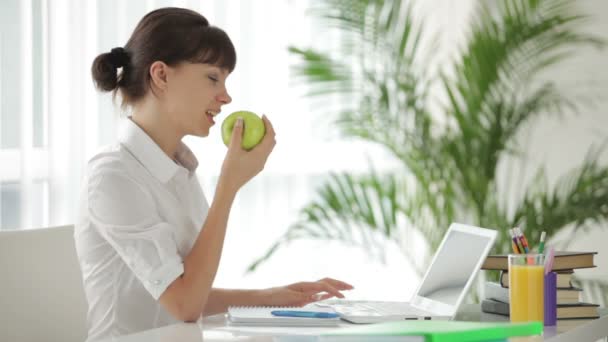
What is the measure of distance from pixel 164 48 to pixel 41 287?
0.59m

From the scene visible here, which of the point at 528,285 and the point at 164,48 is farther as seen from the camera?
the point at 164,48

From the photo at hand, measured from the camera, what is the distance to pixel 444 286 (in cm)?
182

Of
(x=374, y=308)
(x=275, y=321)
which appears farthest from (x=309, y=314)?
(x=374, y=308)

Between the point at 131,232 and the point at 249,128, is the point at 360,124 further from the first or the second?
the point at 131,232

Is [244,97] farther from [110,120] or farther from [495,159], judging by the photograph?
[495,159]

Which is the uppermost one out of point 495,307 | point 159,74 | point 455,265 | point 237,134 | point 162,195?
point 159,74

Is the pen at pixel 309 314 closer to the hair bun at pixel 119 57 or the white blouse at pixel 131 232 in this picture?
the white blouse at pixel 131 232

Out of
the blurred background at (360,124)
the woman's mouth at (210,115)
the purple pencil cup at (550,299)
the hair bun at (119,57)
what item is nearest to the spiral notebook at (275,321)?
the purple pencil cup at (550,299)

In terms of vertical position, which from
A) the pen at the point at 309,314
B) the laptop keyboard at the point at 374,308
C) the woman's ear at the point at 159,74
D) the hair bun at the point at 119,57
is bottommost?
the laptop keyboard at the point at 374,308

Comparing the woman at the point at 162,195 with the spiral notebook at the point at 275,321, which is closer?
the spiral notebook at the point at 275,321

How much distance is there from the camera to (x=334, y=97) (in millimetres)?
4539

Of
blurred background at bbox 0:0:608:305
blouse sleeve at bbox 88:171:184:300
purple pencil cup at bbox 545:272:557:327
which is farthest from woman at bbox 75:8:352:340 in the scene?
blurred background at bbox 0:0:608:305

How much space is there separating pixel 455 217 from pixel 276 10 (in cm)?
128

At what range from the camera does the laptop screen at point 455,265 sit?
1.77m
